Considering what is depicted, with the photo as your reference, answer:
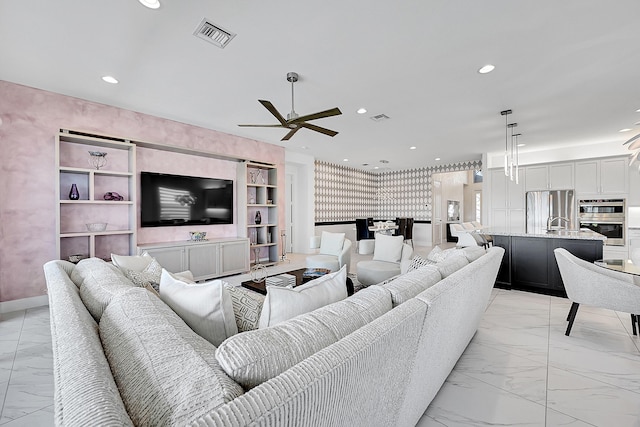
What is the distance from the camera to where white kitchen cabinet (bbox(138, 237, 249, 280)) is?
4.23 meters

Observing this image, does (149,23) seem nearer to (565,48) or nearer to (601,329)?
(565,48)

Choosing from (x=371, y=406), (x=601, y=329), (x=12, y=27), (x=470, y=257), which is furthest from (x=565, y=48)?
(x=12, y=27)

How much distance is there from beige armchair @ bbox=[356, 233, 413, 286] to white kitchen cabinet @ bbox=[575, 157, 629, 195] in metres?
4.73

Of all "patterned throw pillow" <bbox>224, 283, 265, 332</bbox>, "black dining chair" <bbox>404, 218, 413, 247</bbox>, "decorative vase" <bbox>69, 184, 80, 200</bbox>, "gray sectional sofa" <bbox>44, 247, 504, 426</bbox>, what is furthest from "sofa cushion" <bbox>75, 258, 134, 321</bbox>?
"black dining chair" <bbox>404, 218, 413, 247</bbox>

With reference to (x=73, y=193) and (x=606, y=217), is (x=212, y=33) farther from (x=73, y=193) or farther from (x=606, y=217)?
(x=606, y=217)

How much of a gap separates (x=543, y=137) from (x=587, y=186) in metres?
1.55

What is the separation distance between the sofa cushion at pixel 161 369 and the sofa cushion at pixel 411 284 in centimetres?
85

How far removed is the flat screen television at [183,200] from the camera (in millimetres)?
4470

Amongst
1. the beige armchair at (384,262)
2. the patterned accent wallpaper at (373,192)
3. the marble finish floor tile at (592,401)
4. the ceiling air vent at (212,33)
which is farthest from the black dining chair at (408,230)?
the ceiling air vent at (212,33)

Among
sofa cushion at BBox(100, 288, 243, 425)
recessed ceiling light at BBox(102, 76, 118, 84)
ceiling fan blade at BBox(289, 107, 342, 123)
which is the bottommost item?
sofa cushion at BBox(100, 288, 243, 425)

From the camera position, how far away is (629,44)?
258 cm

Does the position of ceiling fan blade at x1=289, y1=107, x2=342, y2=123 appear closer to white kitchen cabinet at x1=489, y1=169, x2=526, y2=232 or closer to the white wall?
the white wall

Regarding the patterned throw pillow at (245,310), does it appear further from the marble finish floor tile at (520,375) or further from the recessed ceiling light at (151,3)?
the recessed ceiling light at (151,3)

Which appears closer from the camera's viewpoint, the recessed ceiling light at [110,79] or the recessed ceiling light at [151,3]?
the recessed ceiling light at [151,3]
